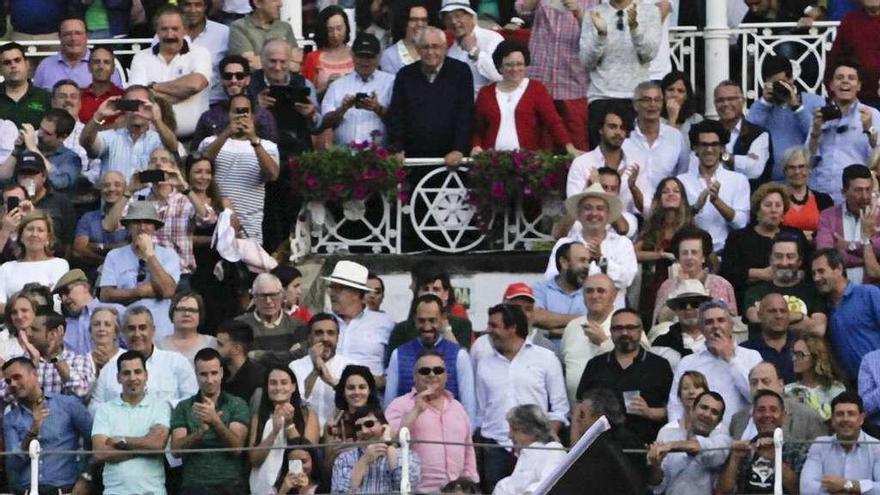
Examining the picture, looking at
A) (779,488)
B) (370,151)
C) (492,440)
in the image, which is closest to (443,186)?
(370,151)

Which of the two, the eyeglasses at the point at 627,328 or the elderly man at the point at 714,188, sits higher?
the elderly man at the point at 714,188

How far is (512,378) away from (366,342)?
1279 mm

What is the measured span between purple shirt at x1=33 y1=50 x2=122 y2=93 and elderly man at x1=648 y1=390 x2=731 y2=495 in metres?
7.28

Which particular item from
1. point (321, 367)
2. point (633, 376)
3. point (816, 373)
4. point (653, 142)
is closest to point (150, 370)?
point (321, 367)

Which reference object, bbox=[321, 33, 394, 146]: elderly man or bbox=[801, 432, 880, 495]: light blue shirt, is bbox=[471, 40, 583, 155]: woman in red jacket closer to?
bbox=[321, 33, 394, 146]: elderly man

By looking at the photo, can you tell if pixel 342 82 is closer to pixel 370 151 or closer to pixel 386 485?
pixel 370 151

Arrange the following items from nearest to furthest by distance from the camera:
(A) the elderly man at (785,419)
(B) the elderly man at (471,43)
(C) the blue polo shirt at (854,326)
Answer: (A) the elderly man at (785,419) < (C) the blue polo shirt at (854,326) < (B) the elderly man at (471,43)

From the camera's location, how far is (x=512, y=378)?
2170 cm

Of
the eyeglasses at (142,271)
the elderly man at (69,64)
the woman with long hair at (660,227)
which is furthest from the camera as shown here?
the elderly man at (69,64)

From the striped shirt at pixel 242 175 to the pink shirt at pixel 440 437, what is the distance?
3690mm

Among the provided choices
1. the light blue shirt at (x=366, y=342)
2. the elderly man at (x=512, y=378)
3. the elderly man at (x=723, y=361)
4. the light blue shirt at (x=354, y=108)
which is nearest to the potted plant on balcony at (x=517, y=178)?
the light blue shirt at (x=354, y=108)

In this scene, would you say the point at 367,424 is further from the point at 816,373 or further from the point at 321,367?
the point at 816,373

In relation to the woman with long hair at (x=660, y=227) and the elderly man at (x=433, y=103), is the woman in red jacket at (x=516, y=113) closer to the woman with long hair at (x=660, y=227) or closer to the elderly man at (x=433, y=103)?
the elderly man at (x=433, y=103)

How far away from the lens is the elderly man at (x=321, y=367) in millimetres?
21688
